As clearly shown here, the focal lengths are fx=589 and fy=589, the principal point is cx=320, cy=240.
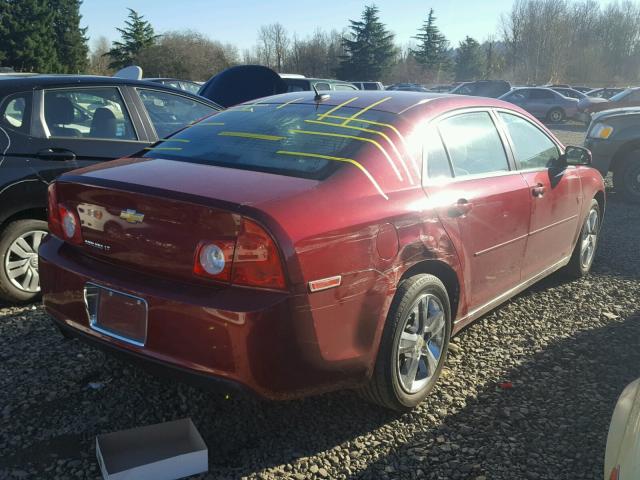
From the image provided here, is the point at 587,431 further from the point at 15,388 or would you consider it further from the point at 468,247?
the point at 15,388

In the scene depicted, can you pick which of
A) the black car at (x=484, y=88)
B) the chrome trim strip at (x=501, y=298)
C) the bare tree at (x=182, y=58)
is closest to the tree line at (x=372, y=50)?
the bare tree at (x=182, y=58)

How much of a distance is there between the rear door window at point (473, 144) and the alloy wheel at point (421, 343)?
2.61 feet

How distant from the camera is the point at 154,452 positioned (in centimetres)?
248

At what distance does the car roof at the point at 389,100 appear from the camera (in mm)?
3260

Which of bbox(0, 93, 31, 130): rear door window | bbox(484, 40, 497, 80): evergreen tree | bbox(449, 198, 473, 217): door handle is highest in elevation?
bbox(484, 40, 497, 80): evergreen tree

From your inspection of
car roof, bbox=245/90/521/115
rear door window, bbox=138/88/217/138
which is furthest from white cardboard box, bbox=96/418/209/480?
rear door window, bbox=138/88/217/138

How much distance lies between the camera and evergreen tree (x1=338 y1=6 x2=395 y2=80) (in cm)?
5894

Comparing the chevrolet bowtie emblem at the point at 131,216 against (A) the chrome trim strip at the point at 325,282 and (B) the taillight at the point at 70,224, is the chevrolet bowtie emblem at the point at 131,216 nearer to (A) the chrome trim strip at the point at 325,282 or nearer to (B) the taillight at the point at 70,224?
(B) the taillight at the point at 70,224

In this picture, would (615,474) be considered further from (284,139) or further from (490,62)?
(490,62)

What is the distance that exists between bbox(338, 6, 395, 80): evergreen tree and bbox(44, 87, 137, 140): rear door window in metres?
56.7

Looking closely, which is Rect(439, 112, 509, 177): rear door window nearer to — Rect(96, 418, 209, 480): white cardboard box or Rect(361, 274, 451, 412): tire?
Rect(361, 274, 451, 412): tire

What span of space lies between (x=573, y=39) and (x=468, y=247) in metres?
77.9

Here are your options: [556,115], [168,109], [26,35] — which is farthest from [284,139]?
[26,35]

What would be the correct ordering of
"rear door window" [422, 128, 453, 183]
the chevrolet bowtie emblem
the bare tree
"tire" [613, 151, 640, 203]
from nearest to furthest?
the chevrolet bowtie emblem
"rear door window" [422, 128, 453, 183]
"tire" [613, 151, 640, 203]
the bare tree
